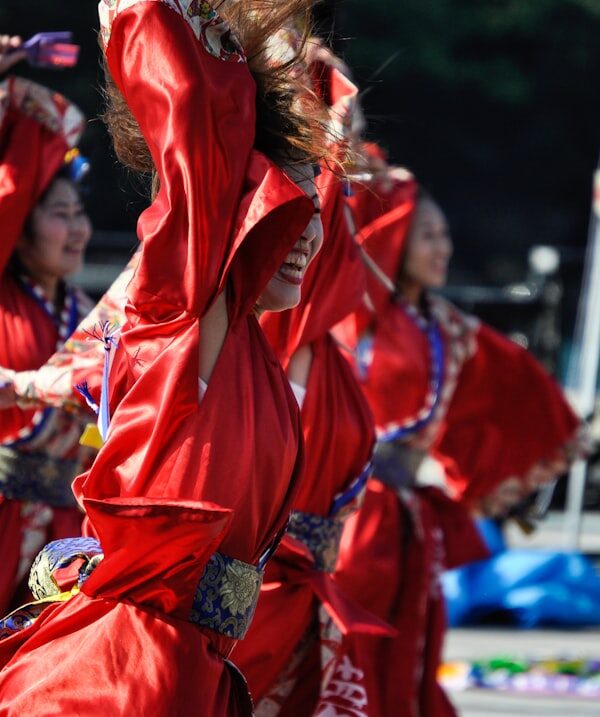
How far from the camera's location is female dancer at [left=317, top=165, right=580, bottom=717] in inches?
174

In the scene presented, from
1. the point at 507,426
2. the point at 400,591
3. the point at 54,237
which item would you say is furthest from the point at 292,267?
the point at 507,426

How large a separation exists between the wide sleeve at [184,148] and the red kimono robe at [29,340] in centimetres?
155

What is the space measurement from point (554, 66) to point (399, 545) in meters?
12.2

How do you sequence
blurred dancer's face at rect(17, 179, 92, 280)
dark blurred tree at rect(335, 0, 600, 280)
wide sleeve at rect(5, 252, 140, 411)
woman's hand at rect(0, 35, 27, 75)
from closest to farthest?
1. wide sleeve at rect(5, 252, 140, 411)
2. woman's hand at rect(0, 35, 27, 75)
3. blurred dancer's face at rect(17, 179, 92, 280)
4. dark blurred tree at rect(335, 0, 600, 280)

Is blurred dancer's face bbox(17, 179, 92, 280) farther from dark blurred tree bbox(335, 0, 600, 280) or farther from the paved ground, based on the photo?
dark blurred tree bbox(335, 0, 600, 280)

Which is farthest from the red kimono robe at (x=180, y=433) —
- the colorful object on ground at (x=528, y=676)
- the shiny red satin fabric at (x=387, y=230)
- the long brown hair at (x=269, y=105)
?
the colorful object on ground at (x=528, y=676)

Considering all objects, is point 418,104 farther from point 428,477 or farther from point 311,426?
point 311,426

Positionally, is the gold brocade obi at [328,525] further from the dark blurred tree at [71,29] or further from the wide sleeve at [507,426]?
the dark blurred tree at [71,29]

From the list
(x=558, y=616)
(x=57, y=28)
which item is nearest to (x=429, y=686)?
(x=558, y=616)

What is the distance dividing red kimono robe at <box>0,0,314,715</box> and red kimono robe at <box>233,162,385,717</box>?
76 cm

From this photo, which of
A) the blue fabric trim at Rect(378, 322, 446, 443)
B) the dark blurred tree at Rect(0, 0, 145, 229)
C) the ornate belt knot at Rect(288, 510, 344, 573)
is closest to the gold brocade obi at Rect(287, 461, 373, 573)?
the ornate belt knot at Rect(288, 510, 344, 573)

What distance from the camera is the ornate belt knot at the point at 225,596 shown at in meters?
2.37

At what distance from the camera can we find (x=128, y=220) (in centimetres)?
1439

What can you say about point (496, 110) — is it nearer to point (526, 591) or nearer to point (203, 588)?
point (526, 591)
